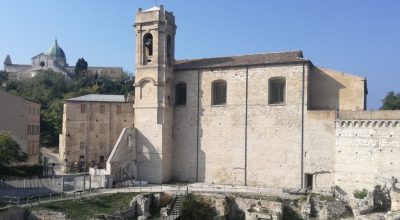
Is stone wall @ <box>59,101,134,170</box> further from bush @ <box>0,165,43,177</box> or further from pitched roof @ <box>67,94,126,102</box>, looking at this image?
bush @ <box>0,165,43,177</box>

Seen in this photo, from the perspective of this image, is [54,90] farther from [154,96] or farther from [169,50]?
[154,96]

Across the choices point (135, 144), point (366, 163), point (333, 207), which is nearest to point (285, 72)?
point (366, 163)

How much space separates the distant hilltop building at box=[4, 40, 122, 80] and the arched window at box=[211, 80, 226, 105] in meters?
79.6

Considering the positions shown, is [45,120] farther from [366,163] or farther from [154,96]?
[366,163]

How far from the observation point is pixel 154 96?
33344 mm

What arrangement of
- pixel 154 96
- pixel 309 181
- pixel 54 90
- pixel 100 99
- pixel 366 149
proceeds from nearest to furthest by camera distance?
pixel 366 149 < pixel 309 181 < pixel 154 96 < pixel 100 99 < pixel 54 90

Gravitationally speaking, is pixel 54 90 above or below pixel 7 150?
above

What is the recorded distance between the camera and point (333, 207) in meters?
25.7

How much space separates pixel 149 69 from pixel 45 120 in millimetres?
35019

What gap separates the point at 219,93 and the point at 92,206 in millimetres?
13486

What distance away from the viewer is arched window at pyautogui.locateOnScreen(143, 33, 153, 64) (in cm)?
3438

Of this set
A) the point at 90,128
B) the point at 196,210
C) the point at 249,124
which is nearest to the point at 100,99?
the point at 90,128

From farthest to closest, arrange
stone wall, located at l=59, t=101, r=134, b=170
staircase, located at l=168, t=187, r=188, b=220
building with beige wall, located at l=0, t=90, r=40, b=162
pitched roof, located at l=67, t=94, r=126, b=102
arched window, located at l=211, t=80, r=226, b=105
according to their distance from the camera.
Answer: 1. pitched roof, located at l=67, t=94, r=126, b=102
2. building with beige wall, located at l=0, t=90, r=40, b=162
3. stone wall, located at l=59, t=101, r=134, b=170
4. arched window, located at l=211, t=80, r=226, b=105
5. staircase, located at l=168, t=187, r=188, b=220

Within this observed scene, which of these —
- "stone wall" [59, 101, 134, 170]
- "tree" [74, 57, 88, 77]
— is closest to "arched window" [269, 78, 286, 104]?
"stone wall" [59, 101, 134, 170]
